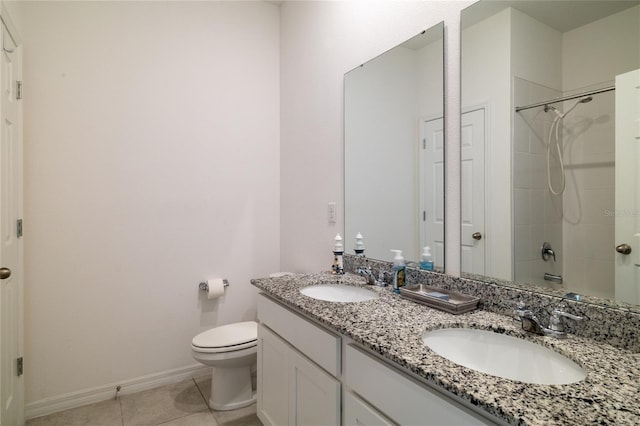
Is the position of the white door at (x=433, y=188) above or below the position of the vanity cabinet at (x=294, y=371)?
above

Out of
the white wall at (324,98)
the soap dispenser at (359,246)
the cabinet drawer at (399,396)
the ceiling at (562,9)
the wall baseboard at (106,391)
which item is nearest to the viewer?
the cabinet drawer at (399,396)

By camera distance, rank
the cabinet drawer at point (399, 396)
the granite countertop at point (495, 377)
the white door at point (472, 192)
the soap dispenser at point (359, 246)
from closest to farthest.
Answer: the granite countertop at point (495, 377)
the cabinet drawer at point (399, 396)
the white door at point (472, 192)
the soap dispenser at point (359, 246)

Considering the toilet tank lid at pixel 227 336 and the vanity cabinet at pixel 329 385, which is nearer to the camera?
the vanity cabinet at pixel 329 385

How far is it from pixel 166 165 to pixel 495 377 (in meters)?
2.27

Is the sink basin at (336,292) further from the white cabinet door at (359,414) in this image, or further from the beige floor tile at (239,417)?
the beige floor tile at (239,417)

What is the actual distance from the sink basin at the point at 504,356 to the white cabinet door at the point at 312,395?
392mm

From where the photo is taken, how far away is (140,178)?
88.7 inches

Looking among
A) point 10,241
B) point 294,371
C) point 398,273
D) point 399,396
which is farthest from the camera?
point 10,241

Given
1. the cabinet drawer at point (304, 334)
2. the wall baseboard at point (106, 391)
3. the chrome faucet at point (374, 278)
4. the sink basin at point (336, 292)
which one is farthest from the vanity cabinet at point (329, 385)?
the wall baseboard at point (106, 391)

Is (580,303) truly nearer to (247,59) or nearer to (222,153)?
(222,153)

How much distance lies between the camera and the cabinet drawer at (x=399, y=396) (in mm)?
767

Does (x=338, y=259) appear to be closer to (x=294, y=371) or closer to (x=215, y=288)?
(x=294, y=371)

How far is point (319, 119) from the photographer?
7.48 ft

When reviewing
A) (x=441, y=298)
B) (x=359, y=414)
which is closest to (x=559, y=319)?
(x=441, y=298)
